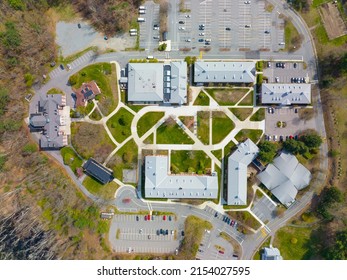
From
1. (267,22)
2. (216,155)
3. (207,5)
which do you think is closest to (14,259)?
(216,155)

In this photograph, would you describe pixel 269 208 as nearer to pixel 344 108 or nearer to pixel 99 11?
pixel 344 108

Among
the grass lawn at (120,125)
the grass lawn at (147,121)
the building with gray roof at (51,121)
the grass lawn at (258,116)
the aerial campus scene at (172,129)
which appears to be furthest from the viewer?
the grass lawn at (120,125)

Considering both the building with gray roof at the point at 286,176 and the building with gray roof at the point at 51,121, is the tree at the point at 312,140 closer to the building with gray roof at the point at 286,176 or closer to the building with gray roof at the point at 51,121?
the building with gray roof at the point at 286,176

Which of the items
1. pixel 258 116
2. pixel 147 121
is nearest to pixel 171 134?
pixel 147 121

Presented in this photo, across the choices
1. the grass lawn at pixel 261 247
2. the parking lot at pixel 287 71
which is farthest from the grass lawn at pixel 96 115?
the grass lawn at pixel 261 247

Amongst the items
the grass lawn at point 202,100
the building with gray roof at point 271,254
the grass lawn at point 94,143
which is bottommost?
the building with gray roof at point 271,254

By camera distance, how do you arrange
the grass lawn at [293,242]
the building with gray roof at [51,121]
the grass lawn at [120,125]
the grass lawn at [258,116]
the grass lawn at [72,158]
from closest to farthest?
the grass lawn at [293,242]
the grass lawn at [258,116]
the building with gray roof at [51,121]
the grass lawn at [120,125]
the grass lawn at [72,158]

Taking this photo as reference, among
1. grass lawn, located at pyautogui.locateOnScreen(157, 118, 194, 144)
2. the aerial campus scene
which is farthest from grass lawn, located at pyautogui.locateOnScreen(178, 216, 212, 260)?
grass lawn, located at pyautogui.locateOnScreen(157, 118, 194, 144)
